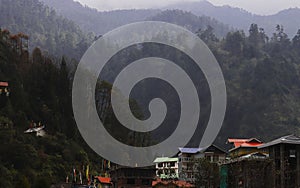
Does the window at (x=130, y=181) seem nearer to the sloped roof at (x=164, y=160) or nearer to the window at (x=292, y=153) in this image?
the sloped roof at (x=164, y=160)

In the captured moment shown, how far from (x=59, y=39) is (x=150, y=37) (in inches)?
962

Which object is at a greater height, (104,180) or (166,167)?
(166,167)

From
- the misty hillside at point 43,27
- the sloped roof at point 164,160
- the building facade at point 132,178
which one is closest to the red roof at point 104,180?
the building facade at point 132,178

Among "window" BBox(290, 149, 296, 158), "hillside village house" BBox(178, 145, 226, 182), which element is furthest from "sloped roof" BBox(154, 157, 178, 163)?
"window" BBox(290, 149, 296, 158)

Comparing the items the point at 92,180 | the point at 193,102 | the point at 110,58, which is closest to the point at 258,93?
the point at 193,102

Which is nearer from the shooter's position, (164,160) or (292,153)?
(292,153)

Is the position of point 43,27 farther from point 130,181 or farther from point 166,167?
point 130,181

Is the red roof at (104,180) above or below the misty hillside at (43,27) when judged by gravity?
below

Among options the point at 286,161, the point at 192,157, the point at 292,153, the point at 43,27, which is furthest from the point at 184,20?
the point at 286,161

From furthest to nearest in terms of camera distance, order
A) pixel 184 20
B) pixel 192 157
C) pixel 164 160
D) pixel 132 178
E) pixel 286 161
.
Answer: pixel 184 20
pixel 164 160
pixel 192 157
pixel 132 178
pixel 286 161

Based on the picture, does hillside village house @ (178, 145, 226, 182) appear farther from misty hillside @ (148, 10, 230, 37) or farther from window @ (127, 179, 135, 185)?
misty hillside @ (148, 10, 230, 37)

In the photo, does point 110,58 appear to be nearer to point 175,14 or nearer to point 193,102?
point 193,102

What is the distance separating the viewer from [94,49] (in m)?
95.6

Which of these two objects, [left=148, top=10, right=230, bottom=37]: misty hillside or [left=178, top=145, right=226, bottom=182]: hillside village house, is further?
[left=148, top=10, right=230, bottom=37]: misty hillside
